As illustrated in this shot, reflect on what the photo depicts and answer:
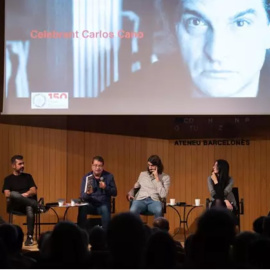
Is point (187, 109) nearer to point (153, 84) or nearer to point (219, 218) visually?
point (153, 84)

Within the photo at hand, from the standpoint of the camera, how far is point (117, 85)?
6227mm

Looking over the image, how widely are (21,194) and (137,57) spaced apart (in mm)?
2015

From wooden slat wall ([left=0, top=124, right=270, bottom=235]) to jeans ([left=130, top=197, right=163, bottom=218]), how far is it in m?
0.89

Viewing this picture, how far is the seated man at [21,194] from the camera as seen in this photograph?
20.4 ft

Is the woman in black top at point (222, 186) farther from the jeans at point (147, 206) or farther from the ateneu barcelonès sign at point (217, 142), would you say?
the ateneu barcelonès sign at point (217, 142)

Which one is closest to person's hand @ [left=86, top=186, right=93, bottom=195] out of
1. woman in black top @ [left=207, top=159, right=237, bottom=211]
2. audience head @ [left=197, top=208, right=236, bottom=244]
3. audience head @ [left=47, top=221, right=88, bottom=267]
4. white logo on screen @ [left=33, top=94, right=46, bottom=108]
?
white logo on screen @ [left=33, top=94, right=46, bottom=108]

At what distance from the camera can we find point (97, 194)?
6.38m

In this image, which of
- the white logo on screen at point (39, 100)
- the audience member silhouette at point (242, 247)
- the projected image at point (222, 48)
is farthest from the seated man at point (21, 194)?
the audience member silhouette at point (242, 247)

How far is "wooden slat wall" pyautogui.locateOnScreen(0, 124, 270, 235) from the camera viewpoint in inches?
281

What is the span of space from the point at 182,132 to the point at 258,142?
978 mm

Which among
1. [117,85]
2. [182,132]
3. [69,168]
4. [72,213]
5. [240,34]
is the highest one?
[240,34]

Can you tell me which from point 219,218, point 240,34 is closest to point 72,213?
point 240,34

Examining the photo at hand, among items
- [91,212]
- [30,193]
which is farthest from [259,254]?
[30,193]

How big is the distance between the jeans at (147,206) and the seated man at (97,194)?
0.28 m
